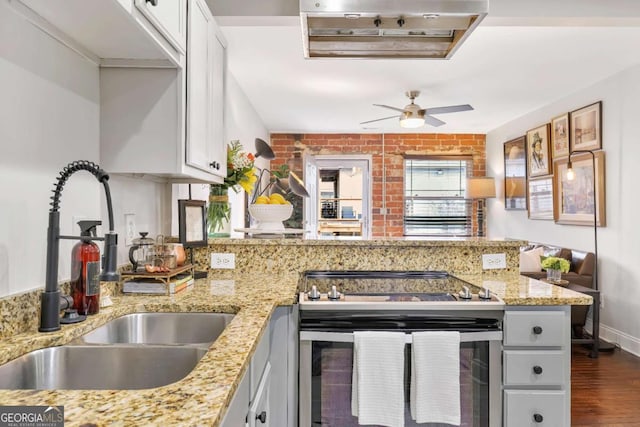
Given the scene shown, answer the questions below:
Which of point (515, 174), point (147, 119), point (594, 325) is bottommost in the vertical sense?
point (594, 325)

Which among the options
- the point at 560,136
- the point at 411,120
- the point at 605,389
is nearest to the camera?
the point at 605,389

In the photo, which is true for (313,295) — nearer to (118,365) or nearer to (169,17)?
(118,365)

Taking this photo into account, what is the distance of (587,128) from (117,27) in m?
4.61

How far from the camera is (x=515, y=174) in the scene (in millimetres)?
6113

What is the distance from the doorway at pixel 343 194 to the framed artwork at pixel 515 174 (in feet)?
6.65

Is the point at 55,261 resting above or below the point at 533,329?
above

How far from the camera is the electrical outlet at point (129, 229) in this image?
1.84m

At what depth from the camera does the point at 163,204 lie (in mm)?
2252

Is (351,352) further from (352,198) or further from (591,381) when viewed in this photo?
(352,198)

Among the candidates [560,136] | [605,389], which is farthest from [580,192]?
[605,389]

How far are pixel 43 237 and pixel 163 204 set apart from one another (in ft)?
3.16

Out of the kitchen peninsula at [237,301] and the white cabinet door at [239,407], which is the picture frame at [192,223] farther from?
the white cabinet door at [239,407]

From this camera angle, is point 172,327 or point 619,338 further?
point 619,338

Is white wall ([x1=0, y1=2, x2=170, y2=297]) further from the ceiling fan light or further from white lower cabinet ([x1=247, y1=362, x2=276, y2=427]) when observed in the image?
the ceiling fan light
